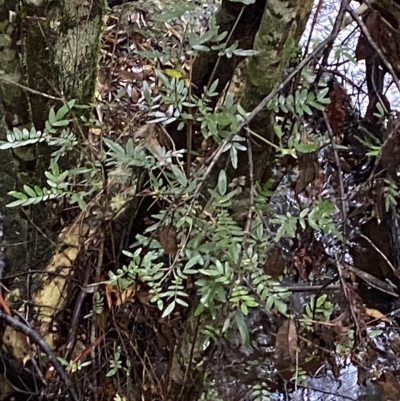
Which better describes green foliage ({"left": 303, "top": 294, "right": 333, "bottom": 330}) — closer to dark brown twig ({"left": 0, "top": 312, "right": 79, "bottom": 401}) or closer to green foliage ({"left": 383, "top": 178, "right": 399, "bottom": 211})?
green foliage ({"left": 383, "top": 178, "right": 399, "bottom": 211})

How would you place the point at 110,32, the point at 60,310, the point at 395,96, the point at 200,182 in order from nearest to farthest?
the point at 200,182 → the point at 60,310 → the point at 395,96 → the point at 110,32

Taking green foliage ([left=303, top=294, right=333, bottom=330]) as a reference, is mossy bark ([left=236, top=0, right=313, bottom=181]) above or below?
above

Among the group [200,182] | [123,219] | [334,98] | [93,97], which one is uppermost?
[334,98]

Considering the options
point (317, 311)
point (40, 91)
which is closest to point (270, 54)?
point (317, 311)

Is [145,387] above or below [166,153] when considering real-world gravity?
below

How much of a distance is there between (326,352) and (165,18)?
51cm

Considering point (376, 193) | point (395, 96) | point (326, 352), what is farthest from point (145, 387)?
point (395, 96)

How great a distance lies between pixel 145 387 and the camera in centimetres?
125

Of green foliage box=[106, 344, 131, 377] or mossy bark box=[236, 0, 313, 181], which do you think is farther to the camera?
green foliage box=[106, 344, 131, 377]

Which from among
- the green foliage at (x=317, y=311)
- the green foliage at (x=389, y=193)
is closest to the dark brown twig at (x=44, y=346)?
the green foliage at (x=317, y=311)

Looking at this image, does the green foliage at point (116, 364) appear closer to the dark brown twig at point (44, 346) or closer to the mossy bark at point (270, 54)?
the dark brown twig at point (44, 346)

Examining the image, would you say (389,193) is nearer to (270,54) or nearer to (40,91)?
(270,54)

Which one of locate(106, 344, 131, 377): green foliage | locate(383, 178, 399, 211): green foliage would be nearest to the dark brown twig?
locate(106, 344, 131, 377): green foliage

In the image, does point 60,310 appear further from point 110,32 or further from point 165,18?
point 110,32
